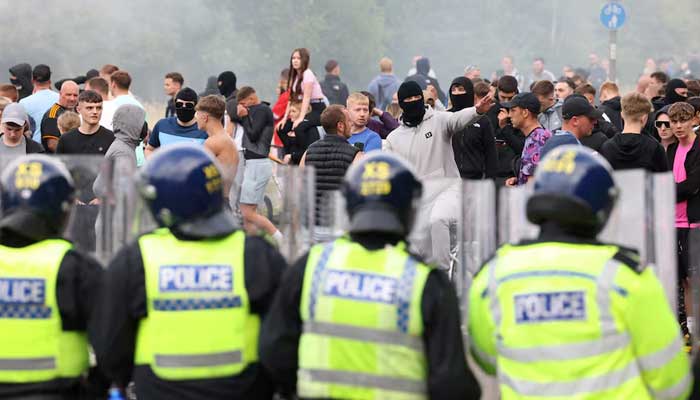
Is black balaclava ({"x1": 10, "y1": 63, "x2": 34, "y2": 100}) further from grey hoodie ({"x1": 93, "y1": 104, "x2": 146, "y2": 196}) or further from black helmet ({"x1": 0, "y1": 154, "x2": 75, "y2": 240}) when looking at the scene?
black helmet ({"x1": 0, "y1": 154, "x2": 75, "y2": 240})

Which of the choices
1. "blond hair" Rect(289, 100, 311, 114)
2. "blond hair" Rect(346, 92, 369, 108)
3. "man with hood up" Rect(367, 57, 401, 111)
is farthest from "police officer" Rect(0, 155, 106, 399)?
"man with hood up" Rect(367, 57, 401, 111)

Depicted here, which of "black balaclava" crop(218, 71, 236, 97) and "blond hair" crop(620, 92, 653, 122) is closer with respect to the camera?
"blond hair" crop(620, 92, 653, 122)

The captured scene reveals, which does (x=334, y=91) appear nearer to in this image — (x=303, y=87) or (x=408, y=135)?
(x=303, y=87)

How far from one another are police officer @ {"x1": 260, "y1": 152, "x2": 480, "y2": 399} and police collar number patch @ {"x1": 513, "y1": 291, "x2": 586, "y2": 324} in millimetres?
264

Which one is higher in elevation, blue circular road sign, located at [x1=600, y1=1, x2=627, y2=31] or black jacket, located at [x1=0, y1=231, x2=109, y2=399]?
blue circular road sign, located at [x1=600, y1=1, x2=627, y2=31]

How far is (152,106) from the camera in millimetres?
34812

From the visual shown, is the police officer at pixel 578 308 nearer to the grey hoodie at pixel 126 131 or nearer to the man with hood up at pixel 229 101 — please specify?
the grey hoodie at pixel 126 131

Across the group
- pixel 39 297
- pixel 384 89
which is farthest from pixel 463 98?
pixel 384 89

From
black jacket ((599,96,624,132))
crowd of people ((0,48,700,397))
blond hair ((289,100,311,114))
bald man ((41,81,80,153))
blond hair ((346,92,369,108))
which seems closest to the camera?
crowd of people ((0,48,700,397))

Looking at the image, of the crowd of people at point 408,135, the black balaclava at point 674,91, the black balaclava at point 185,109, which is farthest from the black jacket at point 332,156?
the black balaclava at point 674,91

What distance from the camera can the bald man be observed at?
13187mm

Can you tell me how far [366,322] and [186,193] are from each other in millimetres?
849

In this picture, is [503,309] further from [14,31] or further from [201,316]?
[14,31]

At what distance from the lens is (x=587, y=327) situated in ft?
15.0
